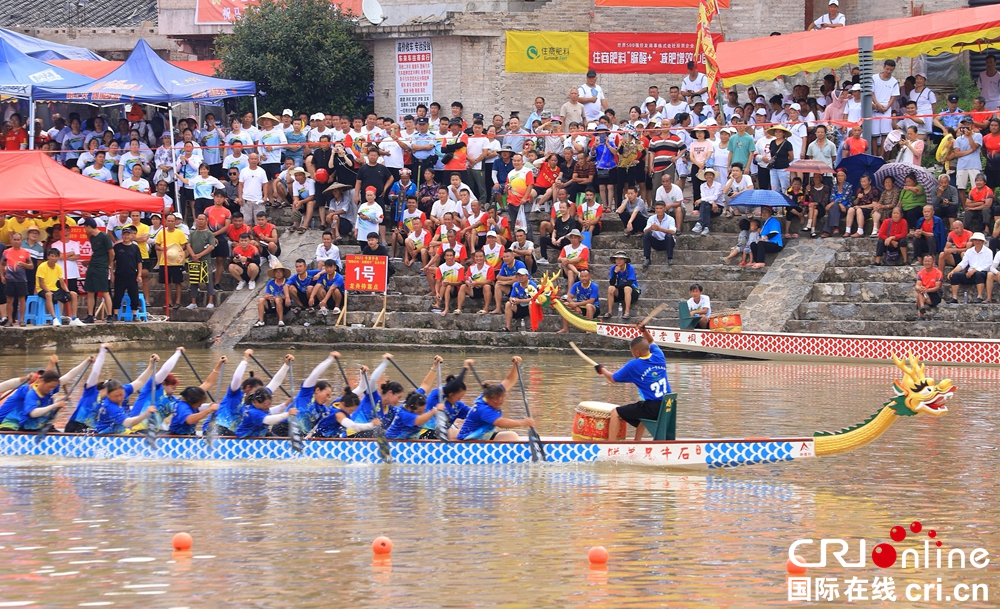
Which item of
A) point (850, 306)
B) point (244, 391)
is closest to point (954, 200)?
point (850, 306)

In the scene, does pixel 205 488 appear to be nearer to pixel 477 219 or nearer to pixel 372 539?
pixel 372 539

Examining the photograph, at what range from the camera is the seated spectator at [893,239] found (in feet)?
67.6

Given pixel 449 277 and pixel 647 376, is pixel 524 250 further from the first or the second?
pixel 647 376

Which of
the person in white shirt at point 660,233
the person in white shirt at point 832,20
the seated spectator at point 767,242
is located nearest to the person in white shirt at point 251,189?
the person in white shirt at point 660,233

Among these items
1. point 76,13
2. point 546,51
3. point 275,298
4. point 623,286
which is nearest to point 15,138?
point 275,298

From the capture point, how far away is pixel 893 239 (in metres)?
20.6

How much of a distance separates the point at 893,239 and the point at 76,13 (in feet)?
73.5

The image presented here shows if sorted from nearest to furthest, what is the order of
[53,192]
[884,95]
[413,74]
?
[53,192] → [884,95] → [413,74]

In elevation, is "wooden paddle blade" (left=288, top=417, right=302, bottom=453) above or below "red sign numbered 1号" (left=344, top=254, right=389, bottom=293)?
below

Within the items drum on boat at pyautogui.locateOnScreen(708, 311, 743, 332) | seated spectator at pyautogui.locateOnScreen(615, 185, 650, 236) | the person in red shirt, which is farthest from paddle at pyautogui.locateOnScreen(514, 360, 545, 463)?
the person in red shirt

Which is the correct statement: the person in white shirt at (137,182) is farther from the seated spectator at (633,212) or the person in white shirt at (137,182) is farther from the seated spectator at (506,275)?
the seated spectator at (633,212)

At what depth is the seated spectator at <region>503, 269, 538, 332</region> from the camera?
69.1ft

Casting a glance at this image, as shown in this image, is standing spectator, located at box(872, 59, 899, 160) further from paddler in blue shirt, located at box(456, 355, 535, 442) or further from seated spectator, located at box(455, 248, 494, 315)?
paddler in blue shirt, located at box(456, 355, 535, 442)

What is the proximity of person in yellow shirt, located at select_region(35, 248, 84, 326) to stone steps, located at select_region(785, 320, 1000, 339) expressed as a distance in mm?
11541
